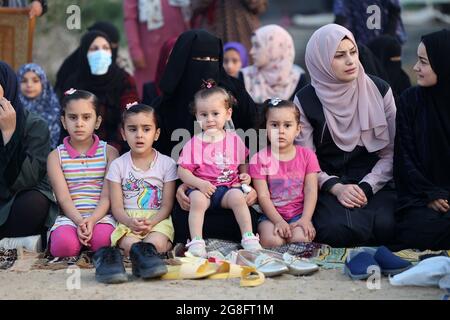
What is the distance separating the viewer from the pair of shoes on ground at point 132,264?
5043 mm

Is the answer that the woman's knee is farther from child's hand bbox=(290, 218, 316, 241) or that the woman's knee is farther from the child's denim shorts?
child's hand bbox=(290, 218, 316, 241)

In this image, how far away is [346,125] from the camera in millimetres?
6234

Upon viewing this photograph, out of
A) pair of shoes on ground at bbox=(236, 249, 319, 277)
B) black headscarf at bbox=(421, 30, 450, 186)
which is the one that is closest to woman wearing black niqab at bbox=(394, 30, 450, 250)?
black headscarf at bbox=(421, 30, 450, 186)

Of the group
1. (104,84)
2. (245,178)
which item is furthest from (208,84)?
(104,84)

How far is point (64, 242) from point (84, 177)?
0.49m

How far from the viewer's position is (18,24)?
8367mm

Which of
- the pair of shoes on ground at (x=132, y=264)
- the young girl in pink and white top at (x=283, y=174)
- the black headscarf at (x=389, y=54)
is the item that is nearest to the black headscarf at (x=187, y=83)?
the young girl in pink and white top at (x=283, y=174)

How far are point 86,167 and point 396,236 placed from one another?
6.53 feet

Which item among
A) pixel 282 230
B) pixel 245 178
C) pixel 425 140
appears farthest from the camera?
pixel 425 140

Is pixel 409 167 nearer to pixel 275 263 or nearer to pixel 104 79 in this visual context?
pixel 275 263

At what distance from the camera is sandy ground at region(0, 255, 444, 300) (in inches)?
187

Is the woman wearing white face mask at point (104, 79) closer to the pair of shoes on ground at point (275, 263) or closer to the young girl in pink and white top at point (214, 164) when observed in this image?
the young girl in pink and white top at point (214, 164)

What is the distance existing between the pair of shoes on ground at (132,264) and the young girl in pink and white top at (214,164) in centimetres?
55
